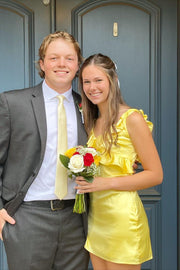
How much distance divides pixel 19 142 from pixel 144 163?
86 cm

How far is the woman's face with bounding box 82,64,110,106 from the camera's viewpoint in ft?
8.05

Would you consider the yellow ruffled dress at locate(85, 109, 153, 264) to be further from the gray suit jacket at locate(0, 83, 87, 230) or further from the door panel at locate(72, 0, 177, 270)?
the door panel at locate(72, 0, 177, 270)

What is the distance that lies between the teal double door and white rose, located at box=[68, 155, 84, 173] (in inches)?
53.0

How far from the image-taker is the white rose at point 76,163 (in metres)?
2.21

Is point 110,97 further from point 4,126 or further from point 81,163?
point 4,126

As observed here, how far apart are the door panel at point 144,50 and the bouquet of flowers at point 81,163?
1181mm

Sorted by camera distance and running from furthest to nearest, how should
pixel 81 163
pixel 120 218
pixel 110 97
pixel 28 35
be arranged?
pixel 28 35
pixel 110 97
pixel 120 218
pixel 81 163

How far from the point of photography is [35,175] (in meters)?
2.39

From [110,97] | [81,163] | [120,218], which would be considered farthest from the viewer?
[110,97]

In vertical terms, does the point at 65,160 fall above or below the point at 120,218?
above

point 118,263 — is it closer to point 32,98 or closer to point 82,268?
point 82,268

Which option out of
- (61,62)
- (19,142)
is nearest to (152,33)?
(61,62)

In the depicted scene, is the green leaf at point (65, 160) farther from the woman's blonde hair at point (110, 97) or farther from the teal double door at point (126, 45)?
the teal double door at point (126, 45)

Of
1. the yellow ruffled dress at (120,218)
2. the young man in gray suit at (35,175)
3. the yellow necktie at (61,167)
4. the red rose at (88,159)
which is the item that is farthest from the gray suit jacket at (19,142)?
the yellow ruffled dress at (120,218)
